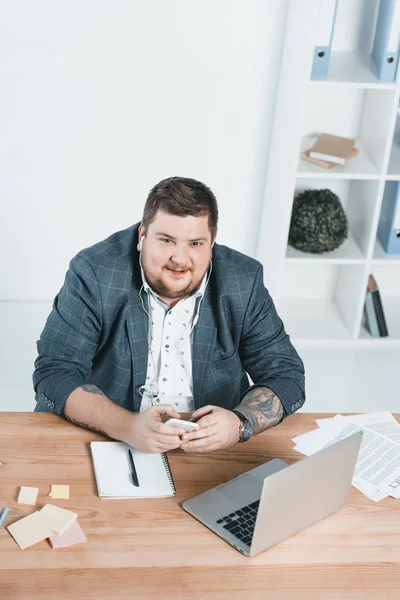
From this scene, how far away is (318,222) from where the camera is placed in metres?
3.87

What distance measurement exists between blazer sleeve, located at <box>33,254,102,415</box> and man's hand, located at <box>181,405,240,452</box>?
0.34 meters

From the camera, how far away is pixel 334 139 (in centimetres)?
393

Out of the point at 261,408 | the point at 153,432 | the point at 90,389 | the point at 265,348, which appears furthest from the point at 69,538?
the point at 265,348

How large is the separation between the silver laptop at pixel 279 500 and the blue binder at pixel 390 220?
86.1 inches

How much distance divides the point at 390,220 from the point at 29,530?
102 inches

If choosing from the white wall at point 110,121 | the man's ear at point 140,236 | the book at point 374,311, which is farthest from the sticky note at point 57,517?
the book at point 374,311

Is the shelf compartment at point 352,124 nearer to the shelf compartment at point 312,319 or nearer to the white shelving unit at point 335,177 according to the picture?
the white shelving unit at point 335,177

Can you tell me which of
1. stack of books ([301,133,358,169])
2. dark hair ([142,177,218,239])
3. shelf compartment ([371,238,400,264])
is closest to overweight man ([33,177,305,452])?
dark hair ([142,177,218,239])

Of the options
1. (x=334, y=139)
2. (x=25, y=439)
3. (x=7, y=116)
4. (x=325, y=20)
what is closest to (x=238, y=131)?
(x=334, y=139)

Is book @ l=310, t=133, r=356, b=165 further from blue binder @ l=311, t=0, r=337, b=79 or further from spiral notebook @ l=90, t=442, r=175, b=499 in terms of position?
spiral notebook @ l=90, t=442, r=175, b=499

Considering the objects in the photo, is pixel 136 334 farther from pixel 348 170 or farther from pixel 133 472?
pixel 348 170

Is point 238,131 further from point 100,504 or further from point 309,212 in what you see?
point 100,504

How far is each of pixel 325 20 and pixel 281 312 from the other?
1371mm

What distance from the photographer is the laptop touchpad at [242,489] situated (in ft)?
6.21
